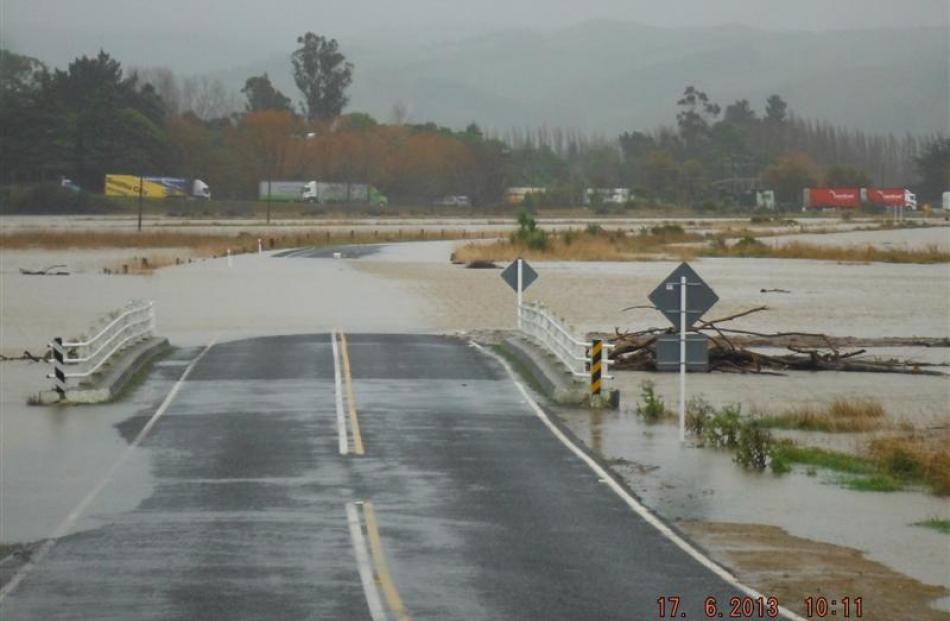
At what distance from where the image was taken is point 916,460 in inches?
933

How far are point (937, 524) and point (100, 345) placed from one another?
19386 mm

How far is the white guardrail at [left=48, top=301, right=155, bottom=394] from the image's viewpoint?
3094cm

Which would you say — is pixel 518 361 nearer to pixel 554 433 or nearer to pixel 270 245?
pixel 554 433

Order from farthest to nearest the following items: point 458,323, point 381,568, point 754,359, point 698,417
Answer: point 458,323
point 754,359
point 698,417
point 381,568

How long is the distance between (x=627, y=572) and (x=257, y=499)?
6.12 meters

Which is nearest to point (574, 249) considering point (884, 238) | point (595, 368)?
point (884, 238)

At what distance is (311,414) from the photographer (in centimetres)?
2919

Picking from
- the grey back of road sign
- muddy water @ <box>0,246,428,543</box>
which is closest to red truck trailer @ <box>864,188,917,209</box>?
muddy water @ <box>0,246,428,543</box>

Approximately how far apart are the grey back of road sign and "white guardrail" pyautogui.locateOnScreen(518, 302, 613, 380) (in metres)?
1.29

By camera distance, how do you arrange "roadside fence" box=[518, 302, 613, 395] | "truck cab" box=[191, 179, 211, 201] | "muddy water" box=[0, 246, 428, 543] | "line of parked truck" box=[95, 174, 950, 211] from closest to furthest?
"muddy water" box=[0, 246, 428, 543] < "roadside fence" box=[518, 302, 613, 395] < "line of parked truck" box=[95, 174, 950, 211] < "truck cab" box=[191, 179, 211, 201]

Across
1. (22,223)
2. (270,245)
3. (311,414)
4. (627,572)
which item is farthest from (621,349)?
(22,223)

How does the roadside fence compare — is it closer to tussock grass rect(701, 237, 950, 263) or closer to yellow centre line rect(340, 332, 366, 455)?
yellow centre line rect(340, 332, 366, 455)

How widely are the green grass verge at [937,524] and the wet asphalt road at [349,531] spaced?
346 cm

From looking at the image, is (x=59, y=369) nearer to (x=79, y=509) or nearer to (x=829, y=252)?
(x=79, y=509)
